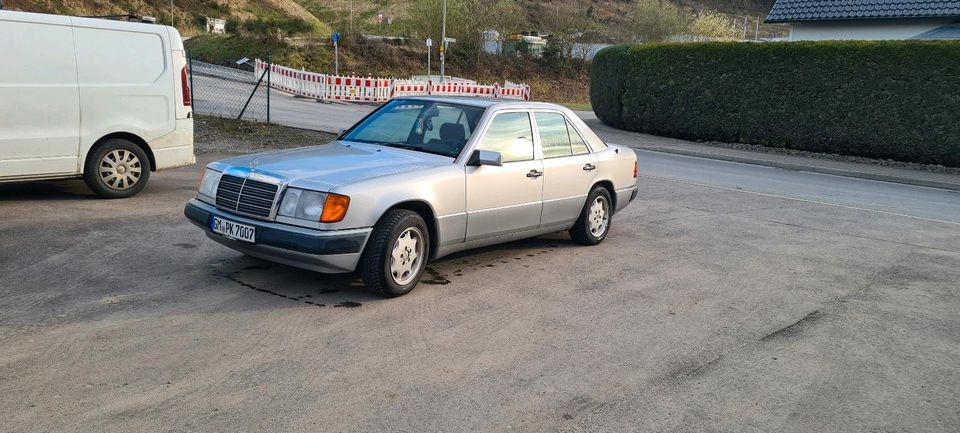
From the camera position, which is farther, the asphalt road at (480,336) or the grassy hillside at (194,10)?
the grassy hillside at (194,10)

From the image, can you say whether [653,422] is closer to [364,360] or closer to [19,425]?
[364,360]

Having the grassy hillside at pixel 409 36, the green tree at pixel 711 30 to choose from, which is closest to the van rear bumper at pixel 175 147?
the grassy hillside at pixel 409 36

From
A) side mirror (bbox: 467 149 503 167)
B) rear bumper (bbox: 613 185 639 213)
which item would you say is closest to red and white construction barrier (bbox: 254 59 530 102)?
rear bumper (bbox: 613 185 639 213)

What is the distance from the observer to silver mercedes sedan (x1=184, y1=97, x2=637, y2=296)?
5844 mm

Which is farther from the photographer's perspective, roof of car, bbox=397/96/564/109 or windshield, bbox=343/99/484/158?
roof of car, bbox=397/96/564/109

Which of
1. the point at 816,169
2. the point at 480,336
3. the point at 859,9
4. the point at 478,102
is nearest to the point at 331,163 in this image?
the point at 478,102

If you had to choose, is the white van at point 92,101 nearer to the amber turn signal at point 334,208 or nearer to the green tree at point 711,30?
the amber turn signal at point 334,208

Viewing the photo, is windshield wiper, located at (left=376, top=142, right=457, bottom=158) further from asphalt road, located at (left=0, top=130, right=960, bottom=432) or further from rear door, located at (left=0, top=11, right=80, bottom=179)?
rear door, located at (left=0, top=11, right=80, bottom=179)

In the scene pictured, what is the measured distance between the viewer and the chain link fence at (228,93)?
2036cm

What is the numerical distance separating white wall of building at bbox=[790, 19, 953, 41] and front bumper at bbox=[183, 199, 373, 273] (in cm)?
2411

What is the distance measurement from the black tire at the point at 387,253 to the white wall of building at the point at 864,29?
23.6m

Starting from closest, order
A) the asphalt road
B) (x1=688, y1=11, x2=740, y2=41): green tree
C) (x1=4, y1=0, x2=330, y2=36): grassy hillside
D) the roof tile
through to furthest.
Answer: the asphalt road, the roof tile, (x1=4, y1=0, x2=330, y2=36): grassy hillside, (x1=688, y1=11, x2=740, y2=41): green tree

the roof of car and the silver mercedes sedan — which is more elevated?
the roof of car

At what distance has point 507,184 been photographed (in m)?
7.13
